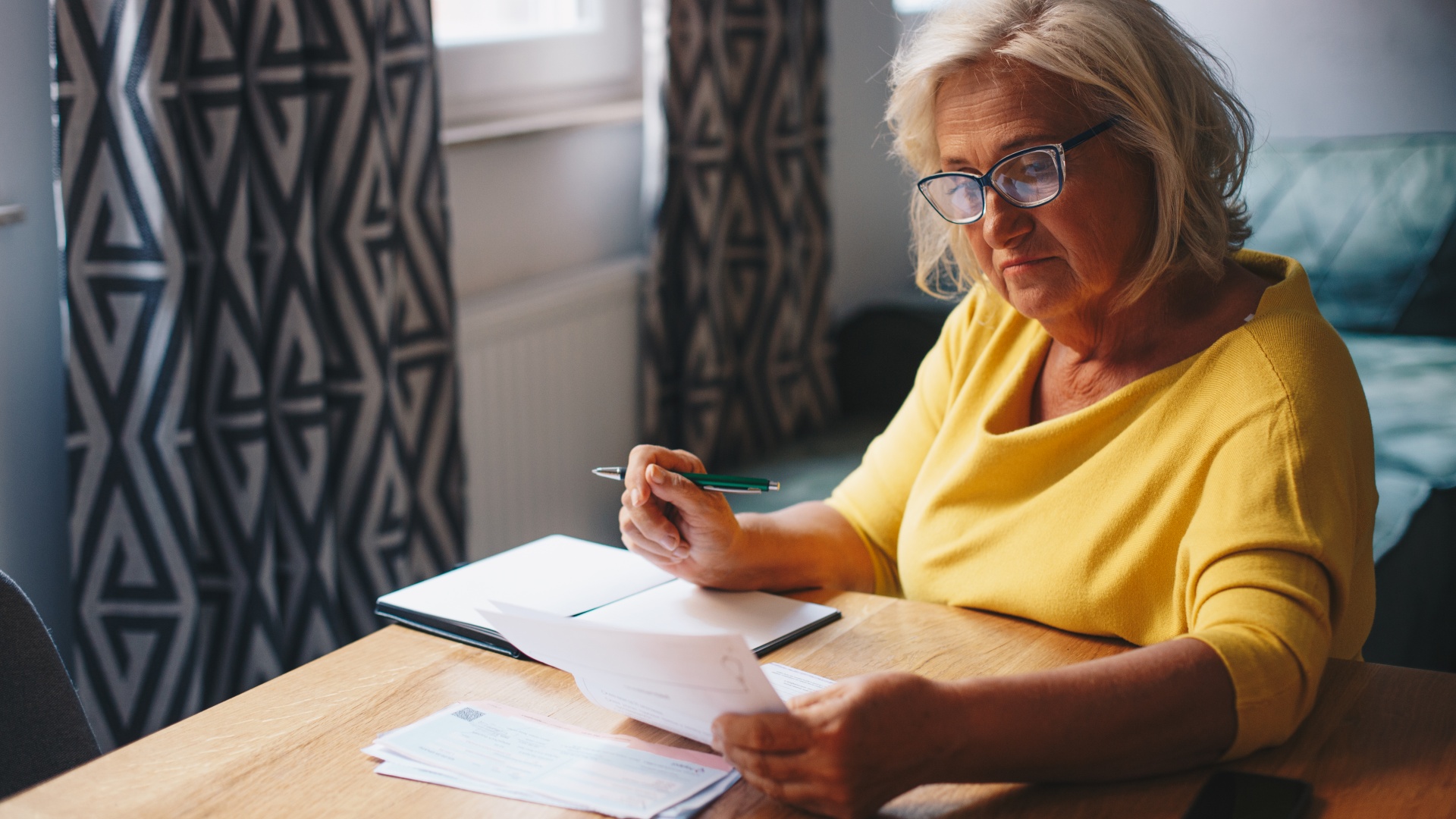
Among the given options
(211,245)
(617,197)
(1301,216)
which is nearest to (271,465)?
(211,245)

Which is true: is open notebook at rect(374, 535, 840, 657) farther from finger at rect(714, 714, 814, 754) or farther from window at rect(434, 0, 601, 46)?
window at rect(434, 0, 601, 46)

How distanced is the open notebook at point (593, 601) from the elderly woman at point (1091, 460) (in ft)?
0.12

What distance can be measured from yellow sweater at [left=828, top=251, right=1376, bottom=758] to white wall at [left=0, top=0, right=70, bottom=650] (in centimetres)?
122

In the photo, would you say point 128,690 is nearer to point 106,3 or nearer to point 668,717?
point 106,3

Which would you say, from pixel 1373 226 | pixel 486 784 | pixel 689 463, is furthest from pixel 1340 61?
pixel 486 784

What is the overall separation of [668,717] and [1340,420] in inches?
23.4

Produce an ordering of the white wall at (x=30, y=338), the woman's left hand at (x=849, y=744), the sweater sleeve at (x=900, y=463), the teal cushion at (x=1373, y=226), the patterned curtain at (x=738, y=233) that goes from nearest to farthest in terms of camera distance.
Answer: the woman's left hand at (x=849, y=744)
the sweater sleeve at (x=900, y=463)
the white wall at (x=30, y=338)
the patterned curtain at (x=738, y=233)
the teal cushion at (x=1373, y=226)

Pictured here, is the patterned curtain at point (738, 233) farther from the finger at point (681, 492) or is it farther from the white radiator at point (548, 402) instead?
the finger at point (681, 492)

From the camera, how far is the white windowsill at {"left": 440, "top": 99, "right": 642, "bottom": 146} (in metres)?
2.38

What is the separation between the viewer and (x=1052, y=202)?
1179 millimetres

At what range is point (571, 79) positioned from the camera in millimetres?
2758

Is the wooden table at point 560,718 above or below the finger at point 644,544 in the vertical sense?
below

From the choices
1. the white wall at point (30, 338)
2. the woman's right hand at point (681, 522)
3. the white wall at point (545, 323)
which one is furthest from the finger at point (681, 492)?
the white wall at point (545, 323)

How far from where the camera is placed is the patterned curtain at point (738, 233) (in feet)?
8.94
